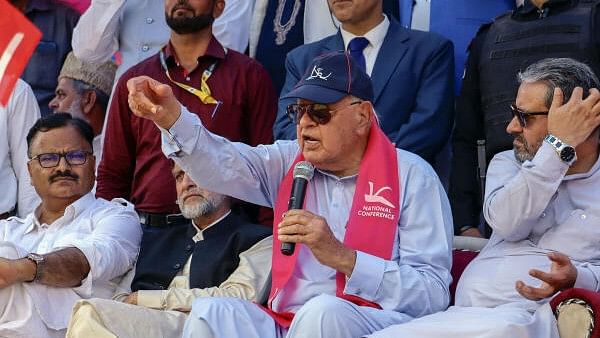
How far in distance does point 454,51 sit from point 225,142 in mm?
2127

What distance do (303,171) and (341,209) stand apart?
533 millimetres

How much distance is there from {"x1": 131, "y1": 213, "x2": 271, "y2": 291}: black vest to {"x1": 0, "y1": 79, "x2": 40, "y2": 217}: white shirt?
128cm

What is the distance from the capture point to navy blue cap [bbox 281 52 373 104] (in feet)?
19.7

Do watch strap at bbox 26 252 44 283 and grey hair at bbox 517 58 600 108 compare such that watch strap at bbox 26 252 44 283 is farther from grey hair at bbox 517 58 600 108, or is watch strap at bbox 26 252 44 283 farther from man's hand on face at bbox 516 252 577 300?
grey hair at bbox 517 58 600 108

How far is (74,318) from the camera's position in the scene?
5.88 m

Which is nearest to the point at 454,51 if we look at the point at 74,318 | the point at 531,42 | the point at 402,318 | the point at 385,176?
the point at 531,42

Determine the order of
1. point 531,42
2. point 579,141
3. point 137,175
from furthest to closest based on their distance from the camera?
point 137,175 < point 531,42 < point 579,141

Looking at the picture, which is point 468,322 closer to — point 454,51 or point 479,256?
point 479,256

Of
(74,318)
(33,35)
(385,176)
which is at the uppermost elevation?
(33,35)

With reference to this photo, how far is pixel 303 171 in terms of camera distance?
18.5 feet

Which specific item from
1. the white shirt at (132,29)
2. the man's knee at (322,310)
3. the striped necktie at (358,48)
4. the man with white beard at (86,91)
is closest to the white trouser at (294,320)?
the man's knee at (322,310)

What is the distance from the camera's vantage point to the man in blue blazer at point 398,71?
7.09 m

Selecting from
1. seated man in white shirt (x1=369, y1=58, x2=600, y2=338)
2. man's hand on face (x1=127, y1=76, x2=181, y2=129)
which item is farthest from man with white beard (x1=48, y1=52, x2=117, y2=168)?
seated man in white shirt (x1=369, y1=58, x2=600, y2=338)

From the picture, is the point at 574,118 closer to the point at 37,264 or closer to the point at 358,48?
the point at 358,48
